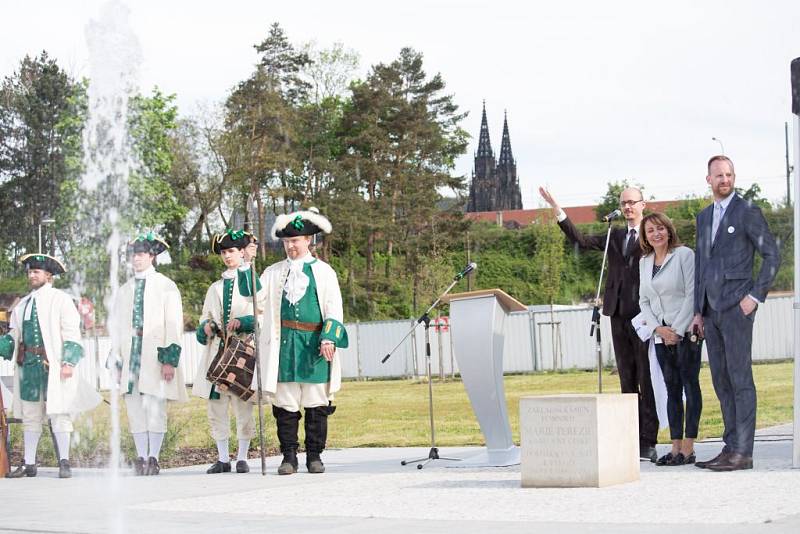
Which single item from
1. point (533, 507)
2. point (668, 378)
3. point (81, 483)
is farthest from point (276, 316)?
point (533, 507)

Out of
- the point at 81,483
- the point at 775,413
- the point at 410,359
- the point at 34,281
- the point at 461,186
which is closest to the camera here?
the point at 81,483

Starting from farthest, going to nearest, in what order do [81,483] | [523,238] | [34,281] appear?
[523,238], [34,281], [81,483]

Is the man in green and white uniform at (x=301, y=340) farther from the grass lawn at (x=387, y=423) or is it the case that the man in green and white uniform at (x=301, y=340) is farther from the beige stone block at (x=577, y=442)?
the beige stone block at (x=577, y=442)

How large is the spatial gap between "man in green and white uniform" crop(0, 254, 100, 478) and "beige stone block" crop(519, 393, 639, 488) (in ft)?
16.6

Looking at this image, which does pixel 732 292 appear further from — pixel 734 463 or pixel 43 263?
pixel 43 263

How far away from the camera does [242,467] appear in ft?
36.0

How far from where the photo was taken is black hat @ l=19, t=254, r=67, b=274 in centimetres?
1195

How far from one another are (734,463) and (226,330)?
4.66 m

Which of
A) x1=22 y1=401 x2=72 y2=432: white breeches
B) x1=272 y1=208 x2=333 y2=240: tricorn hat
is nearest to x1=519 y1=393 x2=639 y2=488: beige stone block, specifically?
x1=272 y1=208 x2=333 y2=240: tricorn hat

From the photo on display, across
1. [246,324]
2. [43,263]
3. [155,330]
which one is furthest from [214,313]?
[43,263]

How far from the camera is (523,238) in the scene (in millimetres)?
76562

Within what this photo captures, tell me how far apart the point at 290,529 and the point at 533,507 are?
57.8 inches

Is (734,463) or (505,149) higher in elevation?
(505,149)

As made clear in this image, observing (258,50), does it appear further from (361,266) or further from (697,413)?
(697,413)
